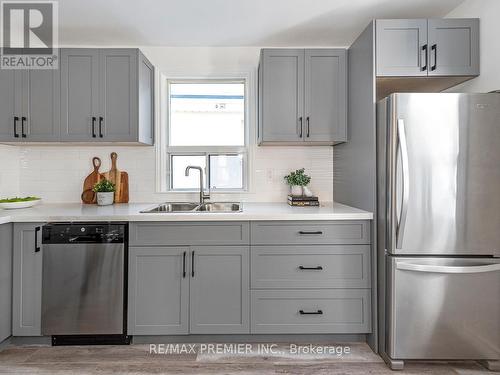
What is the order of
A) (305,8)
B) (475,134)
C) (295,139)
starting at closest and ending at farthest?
1. (475,134)
2. (305,8)
3. (295,139)

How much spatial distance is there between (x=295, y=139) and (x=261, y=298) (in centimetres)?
127

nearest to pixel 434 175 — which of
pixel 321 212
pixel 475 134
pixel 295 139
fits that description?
pixel 475 134

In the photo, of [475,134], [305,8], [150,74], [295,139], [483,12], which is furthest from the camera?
[150,74]

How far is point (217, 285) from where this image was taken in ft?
7.66

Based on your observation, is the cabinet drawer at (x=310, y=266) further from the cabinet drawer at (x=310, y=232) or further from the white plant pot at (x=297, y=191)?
the white plant pot at (x=297, y=191)

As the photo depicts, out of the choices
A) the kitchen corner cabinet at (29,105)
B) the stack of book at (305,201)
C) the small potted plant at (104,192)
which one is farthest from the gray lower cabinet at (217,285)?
the kitchen corner cabinet at (29,105)

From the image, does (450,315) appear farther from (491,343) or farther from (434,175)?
(434,175)

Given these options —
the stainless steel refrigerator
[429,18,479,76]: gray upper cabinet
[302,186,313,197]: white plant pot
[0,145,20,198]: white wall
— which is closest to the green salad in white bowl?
[0,145,20,198]: white wall

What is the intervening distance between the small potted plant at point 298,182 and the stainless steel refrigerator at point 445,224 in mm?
983

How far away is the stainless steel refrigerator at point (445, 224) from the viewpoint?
2.03 m

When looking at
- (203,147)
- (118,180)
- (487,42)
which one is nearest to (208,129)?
(203,147)

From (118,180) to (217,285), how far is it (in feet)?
4.76

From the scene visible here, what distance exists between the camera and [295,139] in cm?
274

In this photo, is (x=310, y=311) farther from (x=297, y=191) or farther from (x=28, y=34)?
(x=28, y=34)
